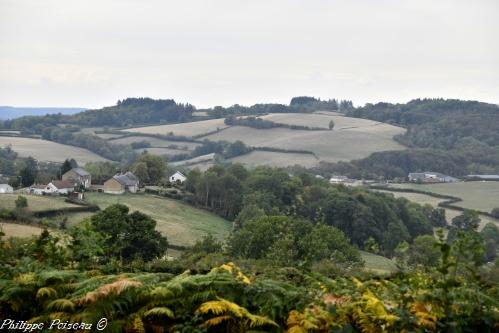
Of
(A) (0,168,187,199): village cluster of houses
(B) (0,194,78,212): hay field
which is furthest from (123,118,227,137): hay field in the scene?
(B) (0,194,78,212): hay field

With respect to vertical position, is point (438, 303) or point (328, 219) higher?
point (438, 303)

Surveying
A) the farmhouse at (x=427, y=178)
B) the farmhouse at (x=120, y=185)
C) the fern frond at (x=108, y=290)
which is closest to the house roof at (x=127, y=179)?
the farmhouse at (x=120, y=185)

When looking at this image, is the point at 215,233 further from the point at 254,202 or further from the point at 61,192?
the point at 61,192

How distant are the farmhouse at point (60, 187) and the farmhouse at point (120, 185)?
163 inches

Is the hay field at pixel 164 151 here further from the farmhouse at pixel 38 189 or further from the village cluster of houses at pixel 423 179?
the farmhouse at pixel 38 189

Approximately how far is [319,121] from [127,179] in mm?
109078

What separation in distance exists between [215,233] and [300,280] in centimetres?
5487

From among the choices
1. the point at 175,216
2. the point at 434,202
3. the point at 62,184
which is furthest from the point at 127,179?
the point at 434,202

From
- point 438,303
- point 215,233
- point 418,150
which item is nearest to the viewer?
point 438,303

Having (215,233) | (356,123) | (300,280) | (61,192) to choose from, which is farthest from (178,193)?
(356,123)

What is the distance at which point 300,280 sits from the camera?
382 inches

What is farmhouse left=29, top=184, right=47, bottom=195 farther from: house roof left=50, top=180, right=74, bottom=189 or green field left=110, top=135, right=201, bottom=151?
green field left=110, top=135, right=201, bottom=151

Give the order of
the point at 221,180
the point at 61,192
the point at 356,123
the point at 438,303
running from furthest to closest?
the point at 356,123 → the point at 221,180 → the point at 61,192 → the point at 438,303

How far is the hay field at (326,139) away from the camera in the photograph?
153m
